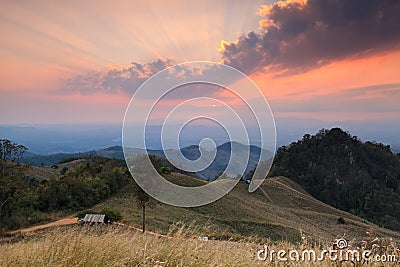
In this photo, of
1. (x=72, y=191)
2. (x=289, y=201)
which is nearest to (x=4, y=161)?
(x=72, y=191)

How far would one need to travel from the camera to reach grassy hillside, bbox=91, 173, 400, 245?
2691 cm

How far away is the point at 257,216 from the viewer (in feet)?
112

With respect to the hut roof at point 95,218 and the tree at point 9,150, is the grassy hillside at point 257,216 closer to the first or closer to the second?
the hut roof at point 95,218

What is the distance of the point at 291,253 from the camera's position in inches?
181

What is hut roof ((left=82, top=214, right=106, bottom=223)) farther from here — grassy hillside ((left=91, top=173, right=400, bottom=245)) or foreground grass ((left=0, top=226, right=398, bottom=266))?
foreground grass ((left=0, top=226, right=398, bottom=266))

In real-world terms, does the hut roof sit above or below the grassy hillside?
above

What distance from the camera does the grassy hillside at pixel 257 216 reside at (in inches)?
1059

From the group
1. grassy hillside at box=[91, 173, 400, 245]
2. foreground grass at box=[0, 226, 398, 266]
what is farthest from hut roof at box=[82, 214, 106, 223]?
foreground grass at box=[0, 226, 398, 266]

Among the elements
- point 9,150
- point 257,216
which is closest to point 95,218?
point 9,150

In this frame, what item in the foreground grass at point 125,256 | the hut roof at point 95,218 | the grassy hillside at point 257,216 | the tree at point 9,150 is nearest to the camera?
the foreground grass at point 125,256

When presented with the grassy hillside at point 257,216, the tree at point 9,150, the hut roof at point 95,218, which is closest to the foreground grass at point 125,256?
the grassy hillside at point 257,216

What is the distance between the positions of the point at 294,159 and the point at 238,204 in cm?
3806

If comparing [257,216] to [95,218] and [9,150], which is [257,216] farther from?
[9,150]

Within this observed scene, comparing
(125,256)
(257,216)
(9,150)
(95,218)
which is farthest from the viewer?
(257,216)
